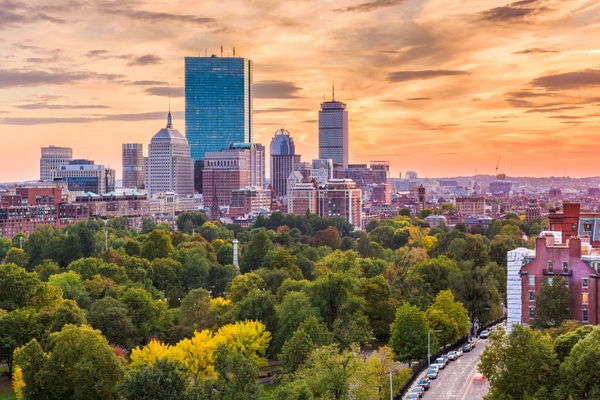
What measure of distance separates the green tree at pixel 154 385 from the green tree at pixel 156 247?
7649cm

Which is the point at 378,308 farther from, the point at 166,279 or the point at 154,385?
the point at 166,279

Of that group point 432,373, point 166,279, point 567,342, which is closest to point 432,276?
point 432,373

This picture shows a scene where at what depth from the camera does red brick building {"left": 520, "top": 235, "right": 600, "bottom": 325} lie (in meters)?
71.9

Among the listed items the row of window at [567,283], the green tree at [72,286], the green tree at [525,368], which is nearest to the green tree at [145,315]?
the green tree at [72,286]

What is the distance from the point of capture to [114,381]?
61.2 m

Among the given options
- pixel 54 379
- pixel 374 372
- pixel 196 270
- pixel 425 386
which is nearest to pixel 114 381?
pixel 54 379

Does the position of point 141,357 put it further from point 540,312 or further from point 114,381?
point 540,312

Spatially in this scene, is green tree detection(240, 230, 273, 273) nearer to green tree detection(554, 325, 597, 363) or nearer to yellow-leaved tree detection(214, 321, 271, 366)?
yellow-leaved tree detection(214, 321, 271, 366)

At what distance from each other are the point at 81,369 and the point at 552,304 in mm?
37097

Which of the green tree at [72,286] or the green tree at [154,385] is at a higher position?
the green tree at [72,286]

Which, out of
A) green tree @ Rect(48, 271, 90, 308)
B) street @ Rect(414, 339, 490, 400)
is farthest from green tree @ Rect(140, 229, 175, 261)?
street @ Rect(414, 339, 490, 400)

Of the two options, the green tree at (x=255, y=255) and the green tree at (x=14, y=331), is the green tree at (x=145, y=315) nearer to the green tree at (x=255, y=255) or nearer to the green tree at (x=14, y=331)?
the green tree at (x=14, y=331)

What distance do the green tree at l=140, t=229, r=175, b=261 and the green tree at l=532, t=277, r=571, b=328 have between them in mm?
70077

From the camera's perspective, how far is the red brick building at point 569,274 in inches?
2830
